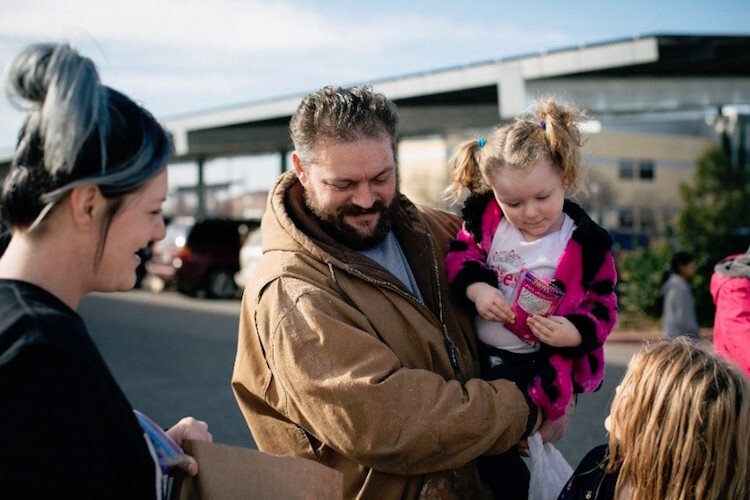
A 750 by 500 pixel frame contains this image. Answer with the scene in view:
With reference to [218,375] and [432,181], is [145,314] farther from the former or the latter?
[432,181]

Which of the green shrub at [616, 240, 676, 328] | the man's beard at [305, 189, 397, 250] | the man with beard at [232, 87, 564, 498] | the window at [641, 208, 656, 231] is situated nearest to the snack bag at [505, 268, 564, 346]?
the man with beard at [232, 87, 564, 498]

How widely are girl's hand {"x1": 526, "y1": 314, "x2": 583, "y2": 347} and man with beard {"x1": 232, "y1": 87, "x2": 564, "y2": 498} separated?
8.7 inches

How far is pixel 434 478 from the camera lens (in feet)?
8.38

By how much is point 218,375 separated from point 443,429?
325 inches

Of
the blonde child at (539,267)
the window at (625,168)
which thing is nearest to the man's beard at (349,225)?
the blonde child at (539,267)

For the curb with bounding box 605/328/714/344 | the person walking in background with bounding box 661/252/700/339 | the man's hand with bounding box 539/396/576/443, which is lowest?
the curb with bounding box 605/328/714/344

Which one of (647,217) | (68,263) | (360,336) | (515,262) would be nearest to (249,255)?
(515,262)

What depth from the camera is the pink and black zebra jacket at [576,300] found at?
106 inches

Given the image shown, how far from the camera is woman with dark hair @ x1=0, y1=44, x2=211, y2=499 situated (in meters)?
1.34

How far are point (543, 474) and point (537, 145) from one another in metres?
1.06

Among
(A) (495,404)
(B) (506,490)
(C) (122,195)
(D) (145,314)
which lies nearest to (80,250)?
(C) (122,195)

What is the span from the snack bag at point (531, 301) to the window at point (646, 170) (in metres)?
62.0

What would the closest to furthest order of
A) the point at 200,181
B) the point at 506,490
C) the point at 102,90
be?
the point at 102,90 < the point at 506,490 < the point at 200,181

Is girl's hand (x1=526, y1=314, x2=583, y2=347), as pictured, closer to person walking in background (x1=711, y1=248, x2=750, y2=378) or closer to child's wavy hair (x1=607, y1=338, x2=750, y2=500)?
child's wavy hair (x1=607, y1=338, x2=750, y2=500)
